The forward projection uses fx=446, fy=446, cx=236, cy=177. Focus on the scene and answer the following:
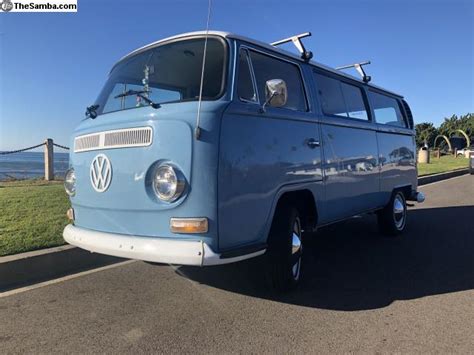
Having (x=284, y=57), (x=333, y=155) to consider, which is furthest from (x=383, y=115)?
(x=284, y=57)

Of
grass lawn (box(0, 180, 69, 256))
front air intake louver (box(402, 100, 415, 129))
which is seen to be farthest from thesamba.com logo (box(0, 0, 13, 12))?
front air intake louver (box(402, 100, 415, 129))

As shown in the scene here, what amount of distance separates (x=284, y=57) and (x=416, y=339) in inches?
109

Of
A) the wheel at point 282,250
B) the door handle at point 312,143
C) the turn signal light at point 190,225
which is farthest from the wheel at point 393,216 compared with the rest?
the turn signal light at point 190,225

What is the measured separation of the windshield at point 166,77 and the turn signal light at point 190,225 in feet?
3.20

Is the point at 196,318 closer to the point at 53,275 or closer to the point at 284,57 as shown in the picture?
the point at 53,275

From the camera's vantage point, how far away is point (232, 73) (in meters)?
3.70

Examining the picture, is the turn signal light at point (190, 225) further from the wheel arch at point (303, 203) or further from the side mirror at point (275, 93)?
the side mirror at point (275, 93)

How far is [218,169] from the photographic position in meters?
3.38

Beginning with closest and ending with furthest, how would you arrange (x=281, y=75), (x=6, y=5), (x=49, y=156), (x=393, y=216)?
1. (x=281, y=75)
2. (x=393, y=216)
3. (x=6, y=5)
4. (x=49, y=156)

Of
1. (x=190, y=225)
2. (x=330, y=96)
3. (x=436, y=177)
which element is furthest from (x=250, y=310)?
(x=436, y=177)

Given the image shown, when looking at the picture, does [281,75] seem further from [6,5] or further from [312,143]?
[6,5]

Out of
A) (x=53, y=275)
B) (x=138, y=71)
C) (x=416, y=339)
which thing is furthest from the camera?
(x=53, y=275)

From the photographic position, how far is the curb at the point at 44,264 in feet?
14.9

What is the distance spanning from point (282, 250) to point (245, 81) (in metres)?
1.53
